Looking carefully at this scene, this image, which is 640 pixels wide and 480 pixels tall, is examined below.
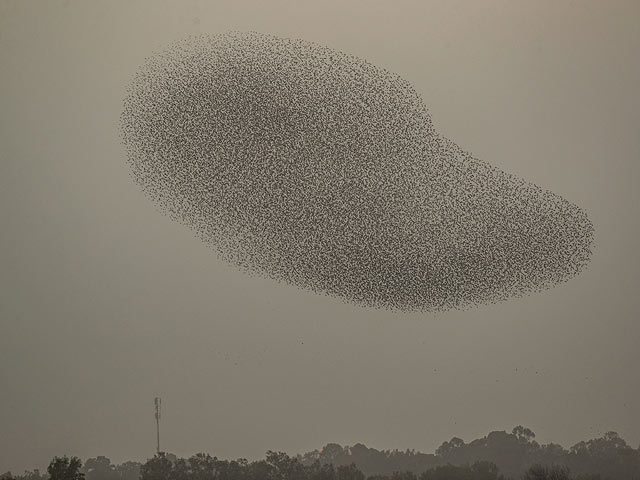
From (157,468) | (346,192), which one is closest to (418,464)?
(157,468)

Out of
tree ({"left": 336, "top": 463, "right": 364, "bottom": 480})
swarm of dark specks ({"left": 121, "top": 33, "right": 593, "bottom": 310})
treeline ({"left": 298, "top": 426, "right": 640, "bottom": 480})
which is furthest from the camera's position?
swarm of dark specks ({"left": 121, "top": 33, "right": 593, "bottom": 310})

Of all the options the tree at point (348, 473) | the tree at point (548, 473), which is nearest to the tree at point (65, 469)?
the tree at point (348, 473)

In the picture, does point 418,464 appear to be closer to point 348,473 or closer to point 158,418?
point 348,473

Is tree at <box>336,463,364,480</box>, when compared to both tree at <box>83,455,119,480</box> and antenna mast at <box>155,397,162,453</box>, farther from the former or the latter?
tree at <box>83,455,119,480</box>

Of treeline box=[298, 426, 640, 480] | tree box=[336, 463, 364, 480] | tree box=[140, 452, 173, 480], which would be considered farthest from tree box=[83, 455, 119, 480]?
tree box=[336, 463, 364, 480]

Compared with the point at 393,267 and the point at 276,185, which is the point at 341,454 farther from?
the point at 276,185

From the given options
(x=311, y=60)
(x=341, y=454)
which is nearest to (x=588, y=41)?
(x=311, y=60)

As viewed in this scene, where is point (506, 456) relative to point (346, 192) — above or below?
below

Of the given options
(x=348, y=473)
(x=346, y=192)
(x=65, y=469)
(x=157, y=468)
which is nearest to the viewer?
(x=65, y=469)
